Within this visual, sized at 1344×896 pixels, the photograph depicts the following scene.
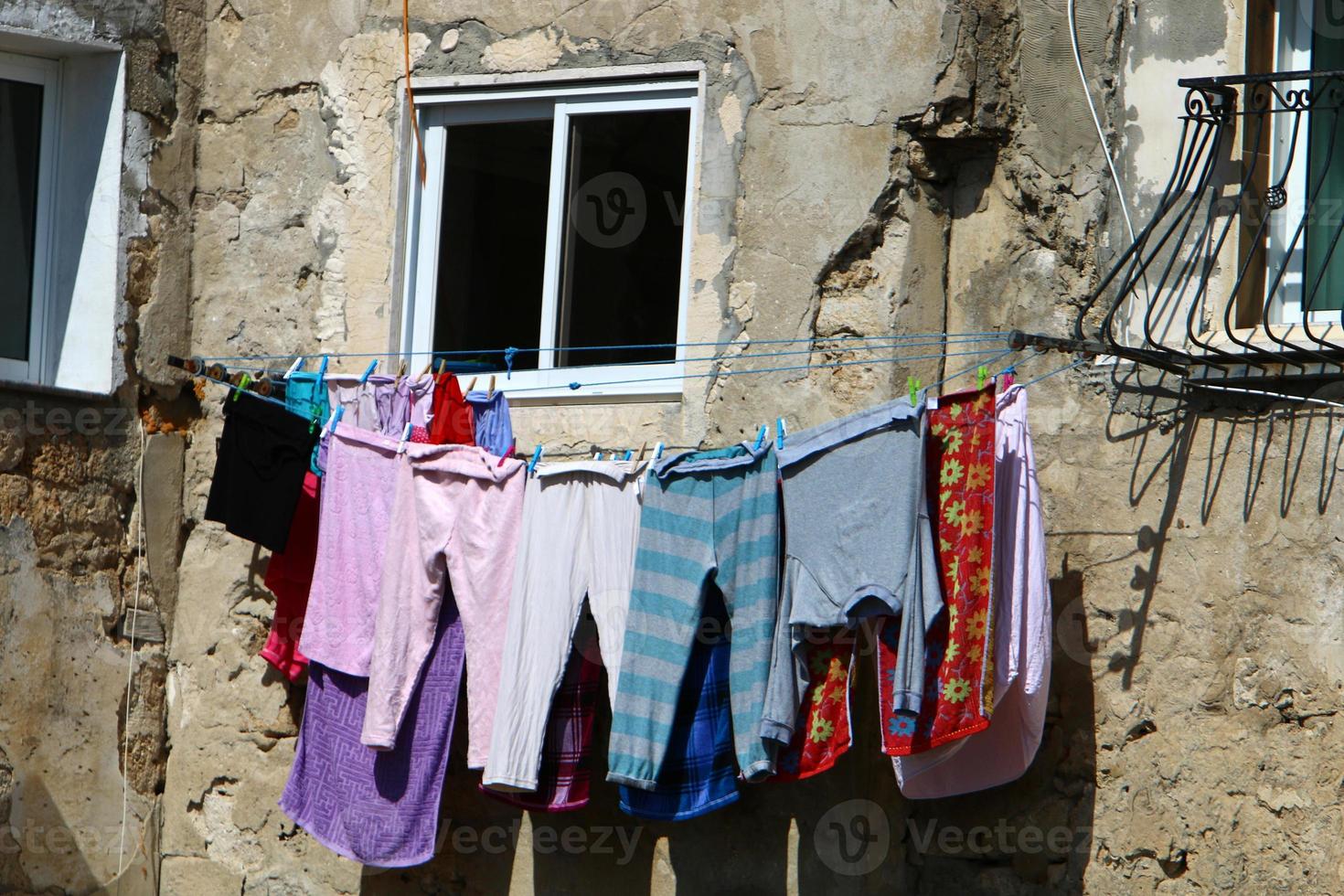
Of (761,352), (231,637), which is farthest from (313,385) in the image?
(761,352)

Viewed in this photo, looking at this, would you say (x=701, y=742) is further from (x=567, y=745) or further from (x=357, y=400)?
(x=357, y=400)

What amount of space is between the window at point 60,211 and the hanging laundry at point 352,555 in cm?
107

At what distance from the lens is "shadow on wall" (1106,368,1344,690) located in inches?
192

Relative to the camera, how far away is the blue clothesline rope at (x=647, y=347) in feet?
17.4

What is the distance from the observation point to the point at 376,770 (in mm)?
5355

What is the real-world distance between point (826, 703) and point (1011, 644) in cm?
53

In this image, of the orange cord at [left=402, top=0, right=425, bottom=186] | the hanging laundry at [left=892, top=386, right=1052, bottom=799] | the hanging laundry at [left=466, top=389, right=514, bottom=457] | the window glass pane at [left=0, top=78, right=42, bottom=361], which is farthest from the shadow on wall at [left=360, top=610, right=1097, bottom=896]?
the window glass pane at [left=0, top=78, right=42, bottom=361]

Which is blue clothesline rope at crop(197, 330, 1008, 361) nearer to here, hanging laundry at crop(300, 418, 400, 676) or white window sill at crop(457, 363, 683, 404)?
white window sill at crop(457, 363, 683, 404)

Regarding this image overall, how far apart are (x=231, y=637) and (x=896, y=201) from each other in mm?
2637

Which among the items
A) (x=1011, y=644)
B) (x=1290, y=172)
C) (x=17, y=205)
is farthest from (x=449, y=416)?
(x=1290, y=172)

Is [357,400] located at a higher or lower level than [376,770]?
higher

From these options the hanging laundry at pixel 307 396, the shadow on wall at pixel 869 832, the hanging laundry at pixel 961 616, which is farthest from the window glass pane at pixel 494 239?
the hanging laundry at pixel 961 616

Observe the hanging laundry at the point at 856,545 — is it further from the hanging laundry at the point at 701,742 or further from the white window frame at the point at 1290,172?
the white window frame at the point at 1290,172

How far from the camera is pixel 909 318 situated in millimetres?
5312
